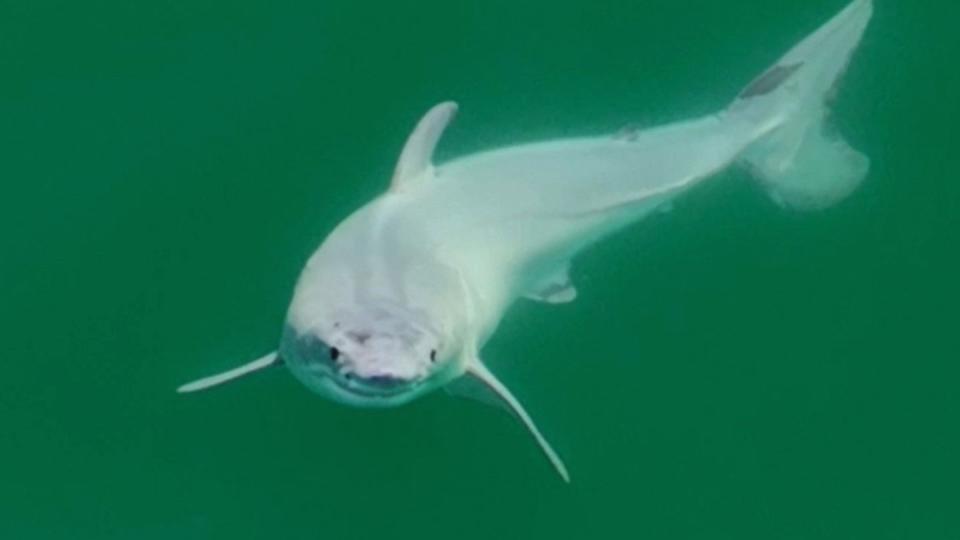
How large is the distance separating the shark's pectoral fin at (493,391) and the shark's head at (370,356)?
28.3 inches

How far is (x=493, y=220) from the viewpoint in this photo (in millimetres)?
9195

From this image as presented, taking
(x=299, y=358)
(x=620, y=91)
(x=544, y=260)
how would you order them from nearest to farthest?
1. (x=299, y=358)
2. (x=544, y=260)
3. (x=620, y=91)

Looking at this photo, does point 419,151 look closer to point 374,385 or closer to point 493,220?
point 493,220

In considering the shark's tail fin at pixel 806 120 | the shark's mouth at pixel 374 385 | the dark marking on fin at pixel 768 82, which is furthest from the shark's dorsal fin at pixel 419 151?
the dark marking on fin at pixel 768 82

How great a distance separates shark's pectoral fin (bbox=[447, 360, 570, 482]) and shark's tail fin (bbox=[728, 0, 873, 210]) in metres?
3.19

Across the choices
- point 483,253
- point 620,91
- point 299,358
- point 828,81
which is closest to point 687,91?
point 620,91

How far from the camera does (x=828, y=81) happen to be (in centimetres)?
1128

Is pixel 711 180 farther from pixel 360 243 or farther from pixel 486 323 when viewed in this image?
pixel 360 243

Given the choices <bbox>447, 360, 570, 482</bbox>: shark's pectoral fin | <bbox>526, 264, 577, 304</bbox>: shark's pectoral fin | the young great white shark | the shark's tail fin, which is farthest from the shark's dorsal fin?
the shark's tail fin

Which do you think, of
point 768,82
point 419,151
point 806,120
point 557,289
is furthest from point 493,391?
point 806,120

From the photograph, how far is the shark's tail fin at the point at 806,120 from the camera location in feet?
36.4

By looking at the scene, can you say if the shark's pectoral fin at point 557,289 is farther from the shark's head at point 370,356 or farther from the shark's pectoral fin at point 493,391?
the shark's head at point 370,356

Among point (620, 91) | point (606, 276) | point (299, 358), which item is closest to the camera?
point (299, 358)

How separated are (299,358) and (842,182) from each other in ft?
17.5
